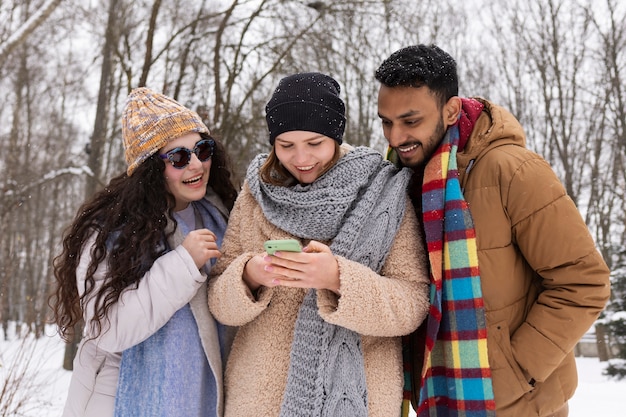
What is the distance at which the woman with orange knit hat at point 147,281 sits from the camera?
1.99 m

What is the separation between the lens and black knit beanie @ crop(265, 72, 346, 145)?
2023mm

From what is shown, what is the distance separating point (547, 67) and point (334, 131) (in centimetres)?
1517

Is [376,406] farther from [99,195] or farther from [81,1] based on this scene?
[81,1]

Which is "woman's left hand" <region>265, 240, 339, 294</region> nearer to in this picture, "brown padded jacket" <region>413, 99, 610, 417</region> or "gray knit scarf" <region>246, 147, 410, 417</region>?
"gray knit scarf" <region>246, 147, 410, 417</region>

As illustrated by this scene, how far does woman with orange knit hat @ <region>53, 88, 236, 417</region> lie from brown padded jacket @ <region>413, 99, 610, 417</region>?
3.49ft

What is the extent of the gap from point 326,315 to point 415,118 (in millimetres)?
870

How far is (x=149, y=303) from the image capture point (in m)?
1.98

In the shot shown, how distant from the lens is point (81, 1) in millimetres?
8039

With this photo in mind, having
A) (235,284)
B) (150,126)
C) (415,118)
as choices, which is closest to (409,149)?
(415,118)

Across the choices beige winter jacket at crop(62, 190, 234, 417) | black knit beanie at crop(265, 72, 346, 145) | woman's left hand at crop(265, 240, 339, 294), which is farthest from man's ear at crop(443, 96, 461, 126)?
beige winter jacket at crop(62, 190, 234, 417)

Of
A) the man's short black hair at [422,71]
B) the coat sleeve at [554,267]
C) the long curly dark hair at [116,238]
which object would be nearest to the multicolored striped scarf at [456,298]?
the coat sleeve at [554,267]

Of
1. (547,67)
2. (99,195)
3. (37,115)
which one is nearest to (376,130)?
(547,67)

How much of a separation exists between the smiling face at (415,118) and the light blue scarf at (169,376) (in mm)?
1113

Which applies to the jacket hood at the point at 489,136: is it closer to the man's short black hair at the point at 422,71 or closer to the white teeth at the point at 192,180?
the man's short black hair at the point at 422,71
